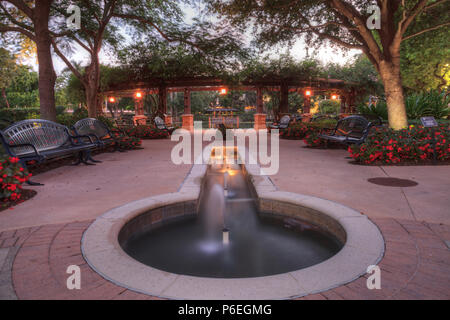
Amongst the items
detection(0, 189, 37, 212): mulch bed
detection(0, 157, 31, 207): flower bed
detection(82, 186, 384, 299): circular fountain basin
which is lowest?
detection(82, 186, 384, 299): circular fountain basin

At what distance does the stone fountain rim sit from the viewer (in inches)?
71.4

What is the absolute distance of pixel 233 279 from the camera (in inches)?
78.8

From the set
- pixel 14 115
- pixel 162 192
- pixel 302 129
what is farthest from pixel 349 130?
pixel 14 115

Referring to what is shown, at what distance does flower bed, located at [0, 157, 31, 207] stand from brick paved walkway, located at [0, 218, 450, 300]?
1.24 m

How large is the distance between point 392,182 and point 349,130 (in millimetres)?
5085

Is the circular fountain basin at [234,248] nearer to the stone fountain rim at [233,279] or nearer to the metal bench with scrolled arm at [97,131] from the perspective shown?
the stone fountain rim at [233,279]

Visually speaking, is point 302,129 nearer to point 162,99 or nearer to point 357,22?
point 357,22

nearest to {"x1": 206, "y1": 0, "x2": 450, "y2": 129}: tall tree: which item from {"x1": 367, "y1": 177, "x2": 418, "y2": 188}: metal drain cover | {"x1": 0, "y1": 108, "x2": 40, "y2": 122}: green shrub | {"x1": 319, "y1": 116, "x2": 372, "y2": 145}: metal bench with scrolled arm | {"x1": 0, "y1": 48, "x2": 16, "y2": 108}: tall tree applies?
{"x1": 319, "y1": 116, "x2": 372, "y2": 145}: metal bench with scrolled arm

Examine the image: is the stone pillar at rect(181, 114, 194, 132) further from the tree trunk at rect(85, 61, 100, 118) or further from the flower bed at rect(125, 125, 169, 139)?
the tree trunk at rect(85, 61, 100, 118)

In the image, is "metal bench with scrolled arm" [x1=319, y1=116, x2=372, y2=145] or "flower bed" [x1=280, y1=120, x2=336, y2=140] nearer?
"metal bench with scrolled arm" [x1=319, y1=116, x2=372, y2=145]

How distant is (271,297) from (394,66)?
882cm

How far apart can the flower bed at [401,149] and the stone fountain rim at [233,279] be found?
4.08 meters

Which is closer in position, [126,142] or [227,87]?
[126,142]

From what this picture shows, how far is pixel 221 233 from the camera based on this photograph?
3566 millimetres
